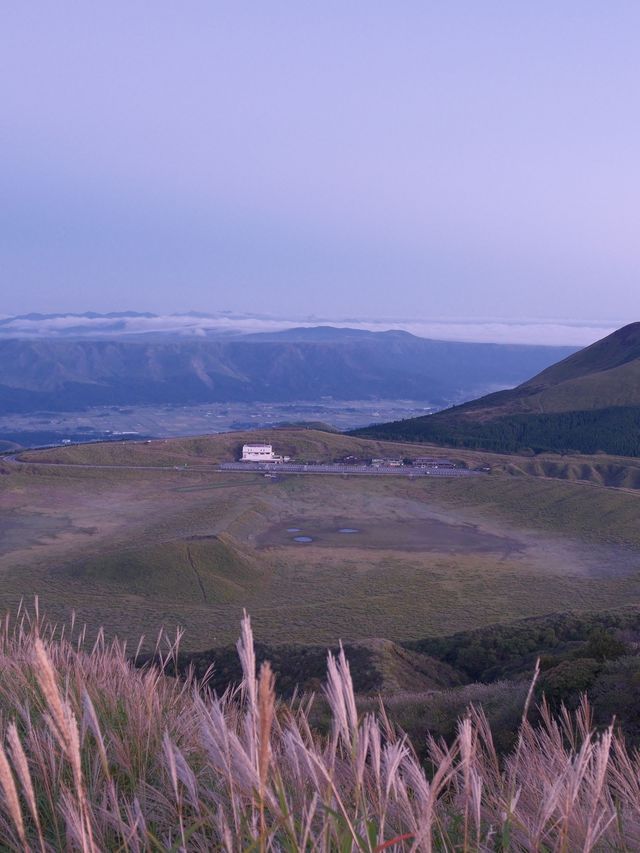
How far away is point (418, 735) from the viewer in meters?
7.71

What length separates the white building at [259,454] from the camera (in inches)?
2170

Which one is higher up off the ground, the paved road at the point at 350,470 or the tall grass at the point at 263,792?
the tall grass at the point at 263,792

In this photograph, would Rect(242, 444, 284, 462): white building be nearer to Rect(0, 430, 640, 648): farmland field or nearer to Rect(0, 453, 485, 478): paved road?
Rect(0, 453, 485, 478): paved road

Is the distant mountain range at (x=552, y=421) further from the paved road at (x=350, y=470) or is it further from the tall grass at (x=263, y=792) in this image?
the tall grass at (x=263, y=792)

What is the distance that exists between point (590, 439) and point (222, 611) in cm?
4825

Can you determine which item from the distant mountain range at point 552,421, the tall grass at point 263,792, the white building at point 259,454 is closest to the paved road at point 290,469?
the white building at point 259,454

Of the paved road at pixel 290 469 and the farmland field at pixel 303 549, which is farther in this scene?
the paved road at pixel 290 469

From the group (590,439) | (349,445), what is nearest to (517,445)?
(590,439)

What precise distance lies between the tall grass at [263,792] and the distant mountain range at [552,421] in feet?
201

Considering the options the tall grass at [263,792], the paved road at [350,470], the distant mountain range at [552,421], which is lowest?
the paved road at [350,470]

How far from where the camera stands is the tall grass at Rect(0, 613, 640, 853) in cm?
204

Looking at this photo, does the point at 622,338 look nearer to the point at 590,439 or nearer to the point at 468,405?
the point at 468,405

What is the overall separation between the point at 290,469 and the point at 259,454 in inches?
197

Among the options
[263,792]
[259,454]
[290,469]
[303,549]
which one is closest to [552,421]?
[259,454]
